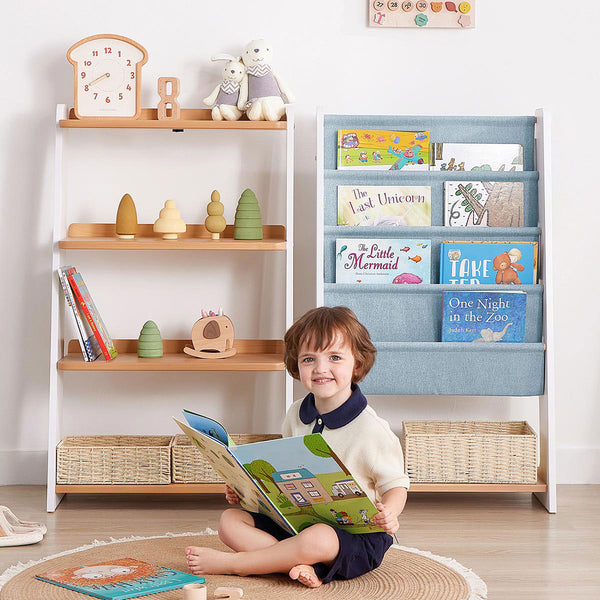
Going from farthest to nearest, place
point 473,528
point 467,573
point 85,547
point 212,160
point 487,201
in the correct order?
point 212,160, point 487,201, point 473,528, point 85,547, point 467,573

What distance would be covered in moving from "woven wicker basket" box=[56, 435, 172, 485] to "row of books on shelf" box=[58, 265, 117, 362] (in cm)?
25

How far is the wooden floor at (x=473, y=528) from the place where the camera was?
6.20ft

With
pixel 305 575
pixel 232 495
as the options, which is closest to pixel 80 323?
pixel 232 495

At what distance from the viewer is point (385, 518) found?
5.43ft

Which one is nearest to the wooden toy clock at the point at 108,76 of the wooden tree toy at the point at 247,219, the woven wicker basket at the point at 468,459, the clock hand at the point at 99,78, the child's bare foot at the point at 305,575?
the clock hand at the point at 99,78

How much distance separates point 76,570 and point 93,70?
4.34ft

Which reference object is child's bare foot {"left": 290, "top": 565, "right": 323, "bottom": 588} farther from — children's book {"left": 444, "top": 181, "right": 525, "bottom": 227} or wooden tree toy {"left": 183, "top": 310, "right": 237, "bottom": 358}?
children's book {"left": 444, "top": 181, "right": 525, "bottom": 227}

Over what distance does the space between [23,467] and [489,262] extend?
4.78ft

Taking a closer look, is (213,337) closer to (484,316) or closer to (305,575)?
(484,316)

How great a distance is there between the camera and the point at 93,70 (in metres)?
2.47

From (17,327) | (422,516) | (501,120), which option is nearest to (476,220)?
(501,120)

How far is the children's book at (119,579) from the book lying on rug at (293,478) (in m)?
0.21

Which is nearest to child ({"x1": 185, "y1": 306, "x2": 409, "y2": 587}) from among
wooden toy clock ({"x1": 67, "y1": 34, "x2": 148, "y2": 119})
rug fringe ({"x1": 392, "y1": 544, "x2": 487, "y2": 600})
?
rug fringe ({"x1": 392, "y1": 544, "x2": 487, "y2": 600})

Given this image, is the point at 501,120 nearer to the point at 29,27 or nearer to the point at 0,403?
the point at 29,27
